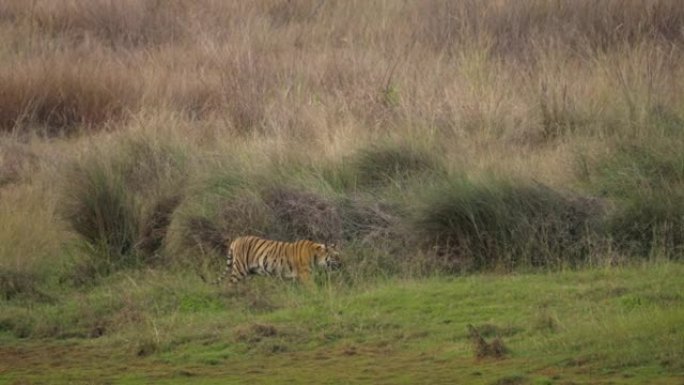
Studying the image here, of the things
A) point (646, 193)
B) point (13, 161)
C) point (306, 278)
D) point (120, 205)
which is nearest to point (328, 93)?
point (13, 161)

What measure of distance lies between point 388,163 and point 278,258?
2551 millimetres

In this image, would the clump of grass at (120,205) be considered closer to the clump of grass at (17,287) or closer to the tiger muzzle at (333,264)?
the clump of grass at (17,287)

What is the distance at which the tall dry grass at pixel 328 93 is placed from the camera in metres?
14.1

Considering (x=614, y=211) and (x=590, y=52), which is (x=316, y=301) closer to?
(x=614, y=211)

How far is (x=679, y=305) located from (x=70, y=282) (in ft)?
19.3

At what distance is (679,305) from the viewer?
9555 millimetres

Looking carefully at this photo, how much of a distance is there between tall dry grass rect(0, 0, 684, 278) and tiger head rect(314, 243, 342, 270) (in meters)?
0.80

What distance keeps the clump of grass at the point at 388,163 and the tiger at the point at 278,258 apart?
76.1 inches

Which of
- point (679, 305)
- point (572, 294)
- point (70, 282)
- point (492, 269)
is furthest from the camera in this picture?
point (70, 282)

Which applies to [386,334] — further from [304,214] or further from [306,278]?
[304,214]

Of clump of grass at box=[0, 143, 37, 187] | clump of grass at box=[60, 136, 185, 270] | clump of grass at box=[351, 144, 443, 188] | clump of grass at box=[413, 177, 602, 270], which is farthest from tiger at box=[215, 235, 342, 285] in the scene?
clump of grass at box=[0, 143, 37, 187]

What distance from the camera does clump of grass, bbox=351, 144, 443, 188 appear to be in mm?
14297

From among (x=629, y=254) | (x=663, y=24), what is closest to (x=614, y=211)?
(x=629, y=254)

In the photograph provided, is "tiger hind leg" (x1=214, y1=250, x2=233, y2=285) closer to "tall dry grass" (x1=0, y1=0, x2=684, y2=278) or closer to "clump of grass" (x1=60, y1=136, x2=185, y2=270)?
"tall dry grass" (x1=0, y1=0, x2=684, y2=278)
